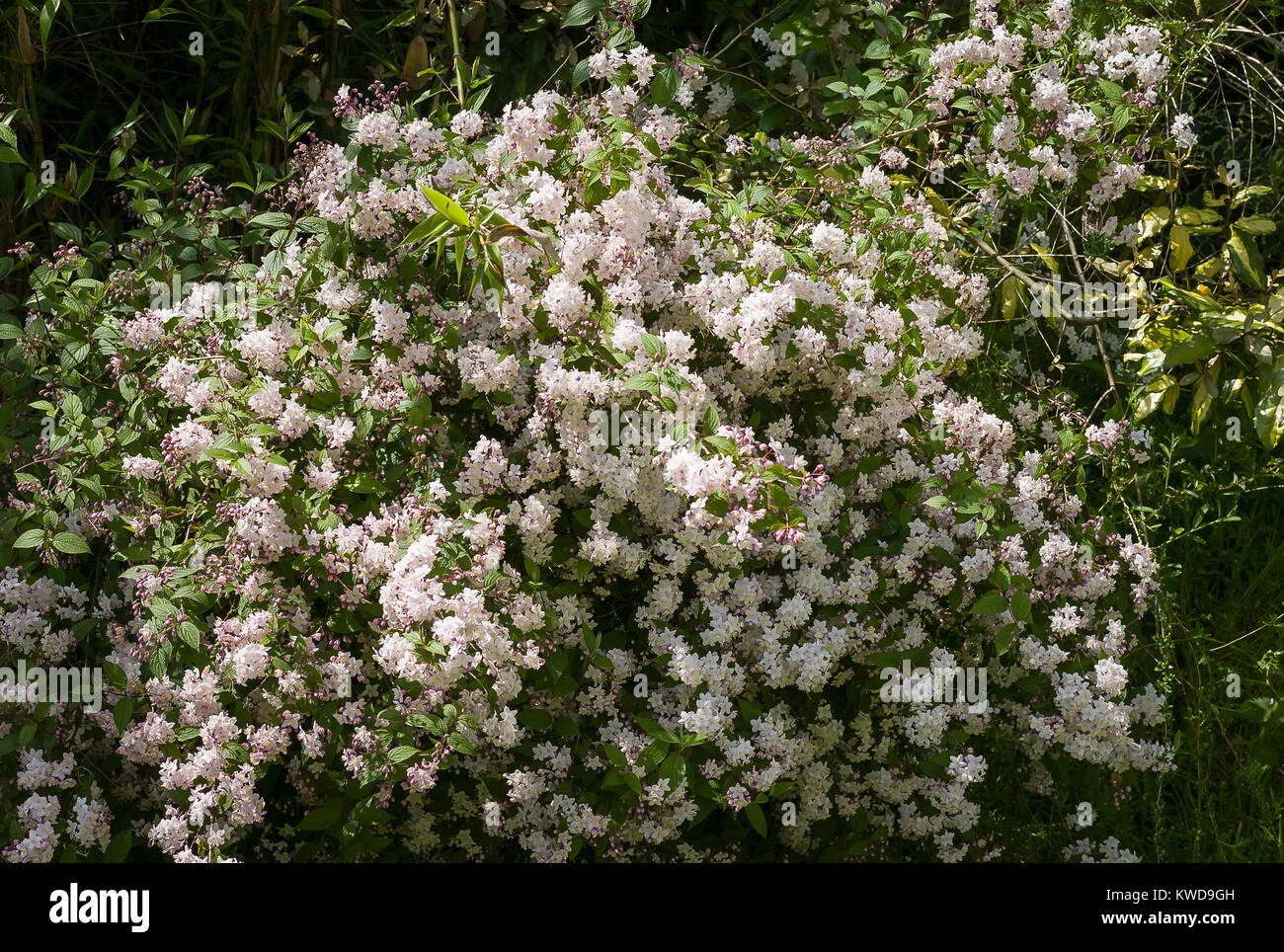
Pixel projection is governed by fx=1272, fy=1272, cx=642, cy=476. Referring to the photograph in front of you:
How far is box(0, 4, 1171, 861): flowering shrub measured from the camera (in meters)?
2.80

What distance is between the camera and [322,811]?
108 inches

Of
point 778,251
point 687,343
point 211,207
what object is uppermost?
point 211,207

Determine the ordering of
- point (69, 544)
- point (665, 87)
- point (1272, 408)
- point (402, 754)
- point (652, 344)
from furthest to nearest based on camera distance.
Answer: point (1272, 408)
point (665, 87)
point (69, 544)
point (652, 344)
point (402, 754)

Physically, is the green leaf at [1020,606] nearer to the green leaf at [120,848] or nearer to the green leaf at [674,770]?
the green leaf at [674,770]

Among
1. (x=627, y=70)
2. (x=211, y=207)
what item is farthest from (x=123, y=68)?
(x=627, y=70)

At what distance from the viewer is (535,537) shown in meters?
2.89

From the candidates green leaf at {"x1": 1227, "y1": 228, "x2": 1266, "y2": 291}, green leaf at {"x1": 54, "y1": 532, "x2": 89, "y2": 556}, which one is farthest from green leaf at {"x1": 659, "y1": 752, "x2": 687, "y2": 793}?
green leaf at {"x1": 1227, "y1": 228, "x2": 1266, "y2": 291}

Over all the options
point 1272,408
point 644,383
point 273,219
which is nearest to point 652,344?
point 644,383

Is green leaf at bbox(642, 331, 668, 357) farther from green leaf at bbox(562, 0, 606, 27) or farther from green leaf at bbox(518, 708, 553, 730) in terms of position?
green leaf at bbox(562, 0, 606, 27)

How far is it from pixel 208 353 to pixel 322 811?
1.20 metres

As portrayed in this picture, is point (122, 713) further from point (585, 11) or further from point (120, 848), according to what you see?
point (585, 11)

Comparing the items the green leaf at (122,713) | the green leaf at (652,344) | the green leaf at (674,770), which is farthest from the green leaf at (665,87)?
the green leaf at (122,713)

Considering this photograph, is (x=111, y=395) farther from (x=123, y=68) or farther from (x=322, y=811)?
(x=123, y=68)

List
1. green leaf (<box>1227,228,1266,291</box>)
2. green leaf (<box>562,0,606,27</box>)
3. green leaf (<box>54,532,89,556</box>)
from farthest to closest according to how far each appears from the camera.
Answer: green leaf (<box>1227,228,1266,291</box>) < green leaf (<box>562,0,606,27</box>) < green leaf (<box>54,532,89,556</box>)
